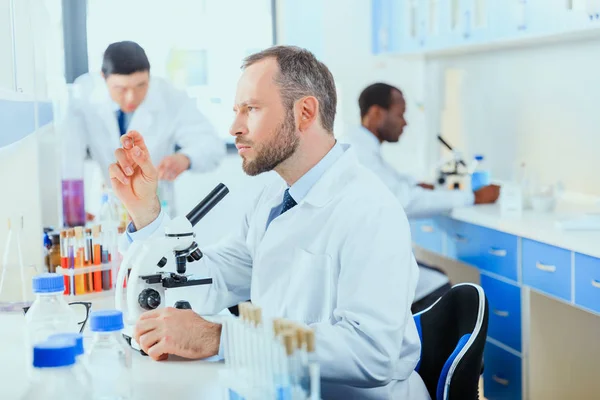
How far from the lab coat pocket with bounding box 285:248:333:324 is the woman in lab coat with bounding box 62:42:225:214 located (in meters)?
1.80

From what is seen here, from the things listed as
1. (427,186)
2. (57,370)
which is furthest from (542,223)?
(57,370)

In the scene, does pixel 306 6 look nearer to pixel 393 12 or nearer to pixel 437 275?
pixel 393 12

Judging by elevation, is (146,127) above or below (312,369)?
above

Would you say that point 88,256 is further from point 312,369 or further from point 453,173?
point 453,173

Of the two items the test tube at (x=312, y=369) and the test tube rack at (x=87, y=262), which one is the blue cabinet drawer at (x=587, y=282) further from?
the test tube at (x=312, y=369)

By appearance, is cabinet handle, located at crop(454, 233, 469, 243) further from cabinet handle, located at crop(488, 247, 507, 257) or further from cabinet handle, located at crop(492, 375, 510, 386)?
cabinet handle, located at crop(492, 375, 510, 386)

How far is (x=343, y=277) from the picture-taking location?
1580 mm

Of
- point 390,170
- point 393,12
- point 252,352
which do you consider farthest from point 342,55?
point 252,352

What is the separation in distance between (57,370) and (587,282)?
188 centimetres

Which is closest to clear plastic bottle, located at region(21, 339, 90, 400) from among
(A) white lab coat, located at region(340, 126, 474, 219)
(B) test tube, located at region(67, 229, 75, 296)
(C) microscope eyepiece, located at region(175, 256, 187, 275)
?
(C) microscope eyepiece, located at region(175, 256, 187, 275)

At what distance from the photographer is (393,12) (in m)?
4.43

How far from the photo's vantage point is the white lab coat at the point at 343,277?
1.47m

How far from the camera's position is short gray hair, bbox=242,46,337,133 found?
1.82 meters

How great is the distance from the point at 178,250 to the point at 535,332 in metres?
1.69
